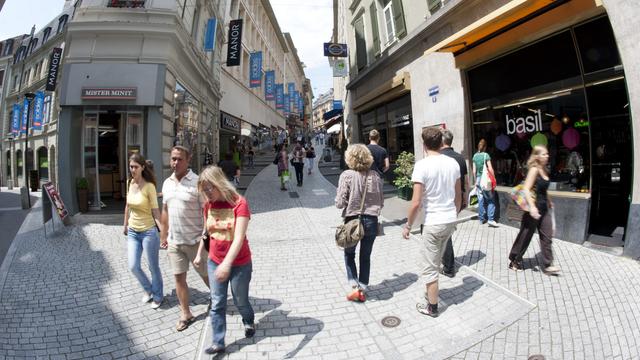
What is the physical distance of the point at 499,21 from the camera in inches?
237

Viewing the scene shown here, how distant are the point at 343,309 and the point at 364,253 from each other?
68 cm

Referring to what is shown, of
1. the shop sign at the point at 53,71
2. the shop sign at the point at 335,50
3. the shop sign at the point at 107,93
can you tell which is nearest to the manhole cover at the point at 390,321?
the shop sign at the point at 107,93

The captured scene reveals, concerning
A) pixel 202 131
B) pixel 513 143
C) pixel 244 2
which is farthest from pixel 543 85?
pixel 244 2

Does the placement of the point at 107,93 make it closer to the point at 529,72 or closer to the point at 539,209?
the point at 539,209

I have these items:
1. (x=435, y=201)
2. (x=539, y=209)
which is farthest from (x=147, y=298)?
(x=539, y=209)

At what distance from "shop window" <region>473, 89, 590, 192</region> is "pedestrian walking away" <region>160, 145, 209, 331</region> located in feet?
21.4

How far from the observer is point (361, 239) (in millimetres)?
3523

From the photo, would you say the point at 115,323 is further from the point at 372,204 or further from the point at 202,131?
the point at 202,131

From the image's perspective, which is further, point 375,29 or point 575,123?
point 375,29

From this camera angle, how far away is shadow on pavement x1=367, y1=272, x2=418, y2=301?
384 centimetres

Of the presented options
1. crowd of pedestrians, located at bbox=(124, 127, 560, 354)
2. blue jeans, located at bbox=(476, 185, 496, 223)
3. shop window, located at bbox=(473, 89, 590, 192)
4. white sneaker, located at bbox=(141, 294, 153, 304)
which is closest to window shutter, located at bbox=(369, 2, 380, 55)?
shop window, located at bbox=(473, 89, 590, 192)

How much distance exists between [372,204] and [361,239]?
1.36 ft

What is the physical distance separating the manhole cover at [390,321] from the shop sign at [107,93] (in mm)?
9057

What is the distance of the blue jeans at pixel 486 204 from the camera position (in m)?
6.65
